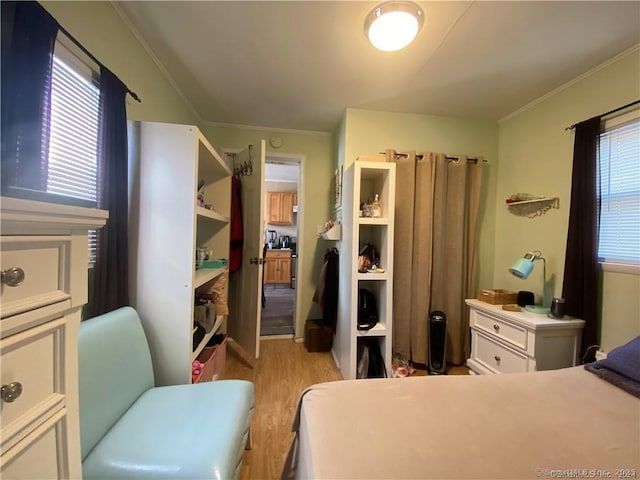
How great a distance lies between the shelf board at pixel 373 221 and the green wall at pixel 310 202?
104cm

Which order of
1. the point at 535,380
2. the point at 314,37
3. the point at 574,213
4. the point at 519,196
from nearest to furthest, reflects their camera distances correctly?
the point at 535,380, the point at 314,37, the point at 574,213, the point at 519,196

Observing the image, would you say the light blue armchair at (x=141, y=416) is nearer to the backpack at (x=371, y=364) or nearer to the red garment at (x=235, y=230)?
the backpack at (x=371, y=364)

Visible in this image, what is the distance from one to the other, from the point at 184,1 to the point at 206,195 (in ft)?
4.53

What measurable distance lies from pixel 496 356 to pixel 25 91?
2.87m

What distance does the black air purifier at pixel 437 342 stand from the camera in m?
2.28

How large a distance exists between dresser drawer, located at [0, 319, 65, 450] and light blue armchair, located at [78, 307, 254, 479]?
45cm

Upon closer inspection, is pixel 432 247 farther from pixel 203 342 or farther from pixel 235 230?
pixel 203 342

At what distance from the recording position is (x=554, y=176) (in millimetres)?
2043

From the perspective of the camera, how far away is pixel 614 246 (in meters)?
1.66

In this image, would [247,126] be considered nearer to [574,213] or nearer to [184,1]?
[184,1]

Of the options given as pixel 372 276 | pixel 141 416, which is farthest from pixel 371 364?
pixel 141 416

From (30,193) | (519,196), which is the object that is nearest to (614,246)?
(519,196)

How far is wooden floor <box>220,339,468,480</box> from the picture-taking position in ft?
4.74

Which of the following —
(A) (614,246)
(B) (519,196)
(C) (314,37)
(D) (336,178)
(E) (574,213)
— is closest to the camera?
(C) (314,37)
